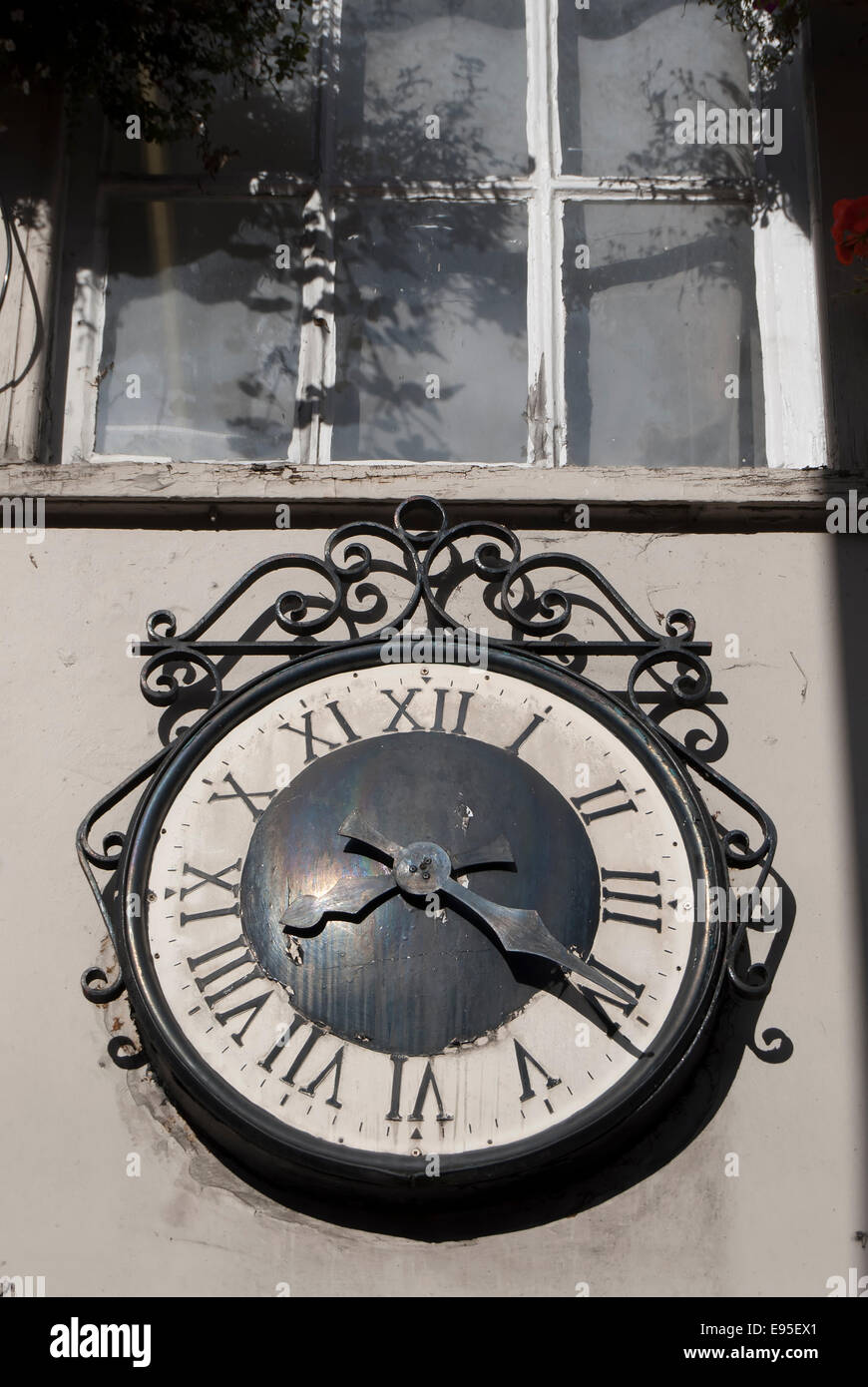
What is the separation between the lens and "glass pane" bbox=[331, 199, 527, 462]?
3.69 meters

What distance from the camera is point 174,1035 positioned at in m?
2.72

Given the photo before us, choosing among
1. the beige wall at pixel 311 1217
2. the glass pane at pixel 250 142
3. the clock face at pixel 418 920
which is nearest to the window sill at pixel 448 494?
the beige wall at pixel 311 1217

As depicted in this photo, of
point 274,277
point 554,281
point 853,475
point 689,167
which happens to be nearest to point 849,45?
point 689,167

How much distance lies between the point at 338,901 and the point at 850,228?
5.91ft

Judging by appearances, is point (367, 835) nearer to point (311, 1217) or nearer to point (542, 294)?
point (311, 1217)

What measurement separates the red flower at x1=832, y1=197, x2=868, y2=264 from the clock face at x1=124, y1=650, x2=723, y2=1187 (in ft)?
3.86

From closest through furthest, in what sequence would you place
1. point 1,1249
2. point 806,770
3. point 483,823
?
point 1,1249
point 483,823
point 806,770

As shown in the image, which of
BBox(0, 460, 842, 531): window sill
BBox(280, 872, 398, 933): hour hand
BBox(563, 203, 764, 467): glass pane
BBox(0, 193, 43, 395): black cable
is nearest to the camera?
BBox(280, 872, 398, 933): hour hand

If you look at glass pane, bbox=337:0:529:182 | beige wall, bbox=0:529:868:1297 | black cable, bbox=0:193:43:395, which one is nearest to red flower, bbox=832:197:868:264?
beige wall, bbox=0:529:868:1297

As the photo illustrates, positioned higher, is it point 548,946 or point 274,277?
point 274,277

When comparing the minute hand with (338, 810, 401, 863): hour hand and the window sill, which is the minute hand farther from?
the window sill

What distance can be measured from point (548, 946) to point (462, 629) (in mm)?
677
